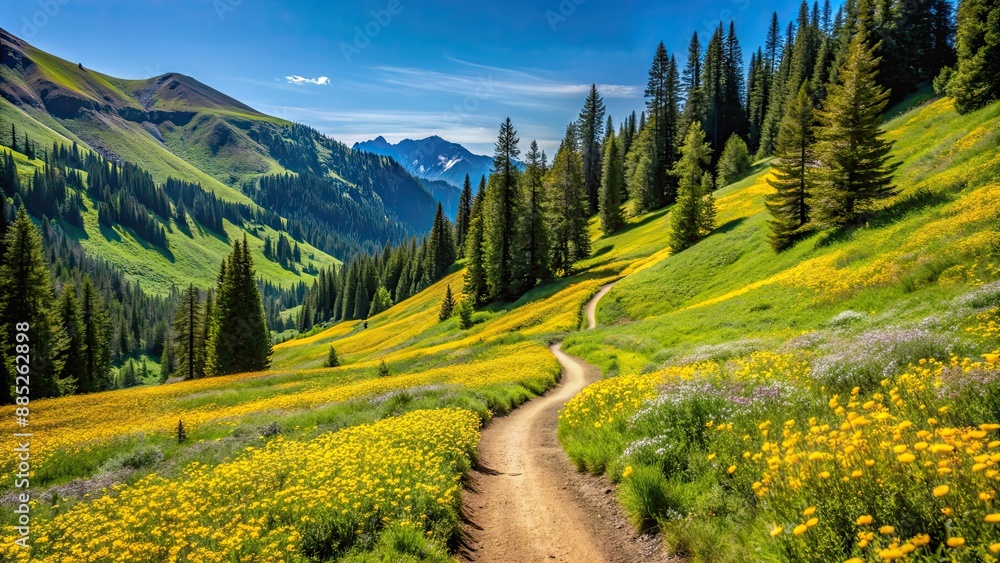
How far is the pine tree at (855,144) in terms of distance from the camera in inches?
1105

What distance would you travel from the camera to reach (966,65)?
3550cm

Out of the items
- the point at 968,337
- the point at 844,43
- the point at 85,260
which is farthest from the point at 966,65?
the point at 85,260

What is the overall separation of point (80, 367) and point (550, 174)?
63.3 m

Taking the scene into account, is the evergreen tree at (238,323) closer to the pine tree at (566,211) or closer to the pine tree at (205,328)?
the pine tree at (205,328)

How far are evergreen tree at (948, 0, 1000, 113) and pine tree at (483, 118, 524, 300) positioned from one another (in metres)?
40.2

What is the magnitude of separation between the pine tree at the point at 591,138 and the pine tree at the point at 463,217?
1100 inches

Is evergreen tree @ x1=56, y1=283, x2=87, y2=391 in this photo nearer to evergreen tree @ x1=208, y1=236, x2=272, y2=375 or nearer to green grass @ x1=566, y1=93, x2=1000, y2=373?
evergreen tree @ x1=208, y1=236, x2=272, y2=375

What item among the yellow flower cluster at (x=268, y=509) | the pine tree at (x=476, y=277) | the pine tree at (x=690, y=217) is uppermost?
the pine tree at (x=690, y=217)

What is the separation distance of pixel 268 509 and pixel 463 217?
344ft

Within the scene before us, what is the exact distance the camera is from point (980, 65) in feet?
113

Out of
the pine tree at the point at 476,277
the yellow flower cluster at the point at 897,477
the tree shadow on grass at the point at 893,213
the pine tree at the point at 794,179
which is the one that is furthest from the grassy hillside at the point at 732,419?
the pine tree at the point at 476,277

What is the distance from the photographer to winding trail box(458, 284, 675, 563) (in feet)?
23.6

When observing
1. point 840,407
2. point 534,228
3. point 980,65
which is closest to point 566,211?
point 534,228

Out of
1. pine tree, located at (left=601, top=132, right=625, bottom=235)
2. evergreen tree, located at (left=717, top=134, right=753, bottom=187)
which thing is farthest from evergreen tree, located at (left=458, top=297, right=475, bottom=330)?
evergreen tree, located at (left=717, top=134, right=753, bottom=187)
